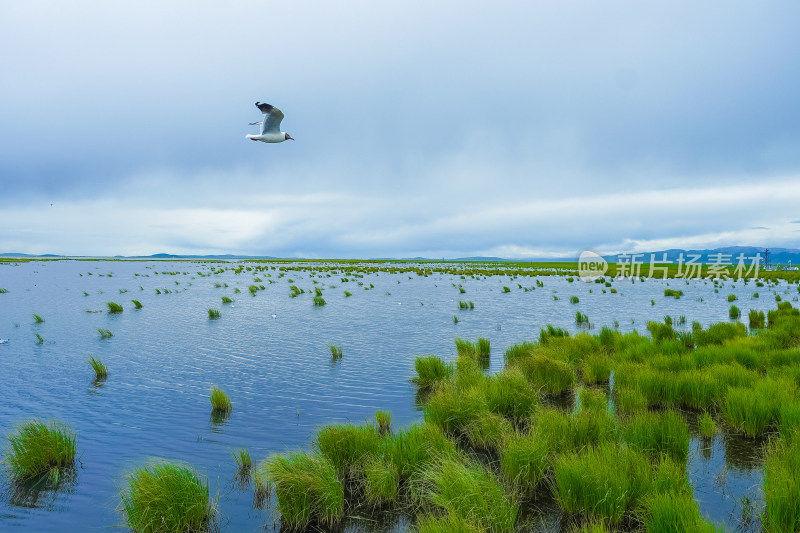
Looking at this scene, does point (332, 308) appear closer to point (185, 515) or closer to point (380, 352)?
point (380, 352)

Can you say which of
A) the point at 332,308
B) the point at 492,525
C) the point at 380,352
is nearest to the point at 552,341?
the point at 380,352

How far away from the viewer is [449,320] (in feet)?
79.8

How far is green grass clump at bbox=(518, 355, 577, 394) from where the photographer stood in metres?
11.2

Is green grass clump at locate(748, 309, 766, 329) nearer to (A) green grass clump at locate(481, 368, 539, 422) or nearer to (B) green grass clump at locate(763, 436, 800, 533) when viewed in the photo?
(A) green grass clump at locate(481, 368, 539, 422)

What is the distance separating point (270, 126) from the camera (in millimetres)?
13312

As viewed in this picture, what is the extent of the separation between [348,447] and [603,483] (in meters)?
3.51

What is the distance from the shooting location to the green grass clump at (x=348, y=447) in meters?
6.86

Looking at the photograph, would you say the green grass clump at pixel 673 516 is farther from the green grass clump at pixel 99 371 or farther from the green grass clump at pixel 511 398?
the green grass clump at pixel 99 371

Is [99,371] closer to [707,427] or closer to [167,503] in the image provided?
[167,503]

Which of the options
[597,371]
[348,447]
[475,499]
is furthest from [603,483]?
[597,371]

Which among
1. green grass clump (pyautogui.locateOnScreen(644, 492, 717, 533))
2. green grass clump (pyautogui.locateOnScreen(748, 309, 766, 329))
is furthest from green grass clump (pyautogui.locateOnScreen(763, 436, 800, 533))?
green grass clump (pyautogui.locateOnScreen(748, 309, 766, 329))

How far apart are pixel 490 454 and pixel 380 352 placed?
364 inches

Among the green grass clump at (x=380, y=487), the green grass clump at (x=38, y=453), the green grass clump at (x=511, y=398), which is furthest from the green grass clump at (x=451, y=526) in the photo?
the green grass clump at (x=38, y=453)

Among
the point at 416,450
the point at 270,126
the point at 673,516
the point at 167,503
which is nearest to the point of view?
the point at 673,516
